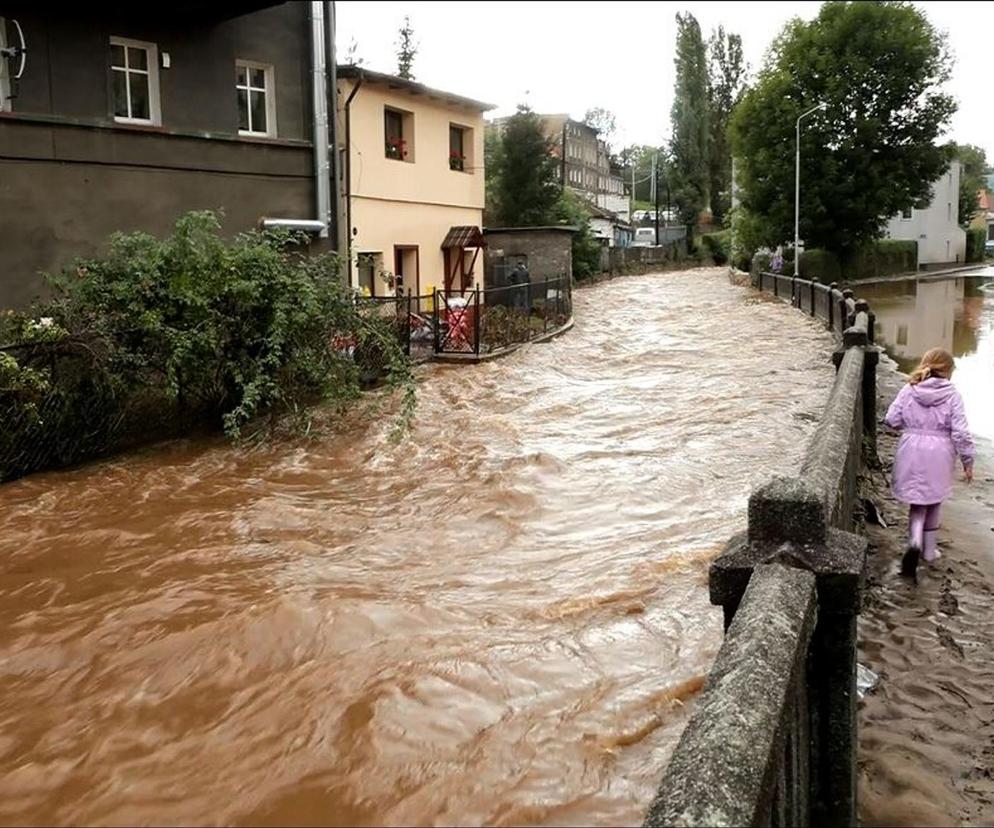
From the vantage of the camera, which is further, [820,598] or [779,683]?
[820,598]

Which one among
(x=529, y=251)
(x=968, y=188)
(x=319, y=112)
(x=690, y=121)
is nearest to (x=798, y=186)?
(x=529, y=251)

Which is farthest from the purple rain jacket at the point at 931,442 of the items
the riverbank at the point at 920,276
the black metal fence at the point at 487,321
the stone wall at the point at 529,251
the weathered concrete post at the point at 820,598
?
the riverbank at the point at 920,276

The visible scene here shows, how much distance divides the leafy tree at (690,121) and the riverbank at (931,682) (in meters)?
68.6

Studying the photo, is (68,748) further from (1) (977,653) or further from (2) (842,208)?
(2) (842,208)

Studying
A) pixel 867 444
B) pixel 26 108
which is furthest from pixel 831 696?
pixel 26 108

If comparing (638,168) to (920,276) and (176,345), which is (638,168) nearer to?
(920,276)

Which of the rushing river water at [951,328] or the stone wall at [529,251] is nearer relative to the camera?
the rushing river water at [951,328]

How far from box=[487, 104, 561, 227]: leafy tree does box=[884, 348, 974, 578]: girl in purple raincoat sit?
105 feet

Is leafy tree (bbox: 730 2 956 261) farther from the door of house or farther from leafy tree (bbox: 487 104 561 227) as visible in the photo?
the door of house

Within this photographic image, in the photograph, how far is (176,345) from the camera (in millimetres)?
10875

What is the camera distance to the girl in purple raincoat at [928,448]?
22.1 feet

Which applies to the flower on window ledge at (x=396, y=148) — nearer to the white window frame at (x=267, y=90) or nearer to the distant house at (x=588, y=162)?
the white window frame at (x=267, y=90)

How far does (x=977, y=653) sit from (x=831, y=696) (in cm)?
270

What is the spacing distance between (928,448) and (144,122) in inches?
503
